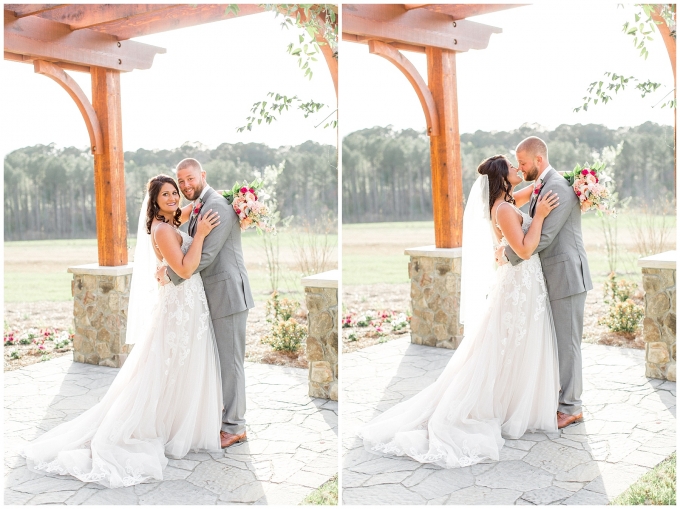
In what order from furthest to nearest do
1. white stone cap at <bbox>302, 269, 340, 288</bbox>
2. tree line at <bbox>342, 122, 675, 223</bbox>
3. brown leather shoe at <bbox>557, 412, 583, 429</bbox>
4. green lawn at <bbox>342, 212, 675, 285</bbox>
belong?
green lawn at <bbox>342, 212, 675, 285</bbox> < tree line at <bbox>342, 122, 675, 223</bbox> < white stone cap at <bbox>302, 269, 340, 288</bbox> < brown leather shoe at <bbox>557, 412, 583, 429</bbox>

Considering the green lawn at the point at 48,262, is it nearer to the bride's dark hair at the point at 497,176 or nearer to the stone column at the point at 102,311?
the stone column at the point at 102,311

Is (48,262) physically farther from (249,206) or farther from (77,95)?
(249,206)

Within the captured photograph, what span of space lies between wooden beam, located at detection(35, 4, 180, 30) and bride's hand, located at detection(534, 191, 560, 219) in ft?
10.8

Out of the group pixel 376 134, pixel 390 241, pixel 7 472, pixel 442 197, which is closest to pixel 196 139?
pixel 376 134

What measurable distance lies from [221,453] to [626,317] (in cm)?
429

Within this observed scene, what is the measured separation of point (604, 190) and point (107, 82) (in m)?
4.49

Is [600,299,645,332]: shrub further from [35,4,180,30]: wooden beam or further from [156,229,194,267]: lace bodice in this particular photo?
[35,4,180,30]: wooden beam

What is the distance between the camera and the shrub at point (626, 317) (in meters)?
6.04

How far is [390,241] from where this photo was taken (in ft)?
39.7

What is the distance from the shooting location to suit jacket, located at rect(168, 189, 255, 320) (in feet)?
12.0

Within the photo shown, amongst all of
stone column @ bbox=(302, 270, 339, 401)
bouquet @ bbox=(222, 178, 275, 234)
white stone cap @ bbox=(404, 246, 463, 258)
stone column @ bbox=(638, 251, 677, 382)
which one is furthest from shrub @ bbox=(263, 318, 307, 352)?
stone column @ bbox=(638, 251, 677, 382)

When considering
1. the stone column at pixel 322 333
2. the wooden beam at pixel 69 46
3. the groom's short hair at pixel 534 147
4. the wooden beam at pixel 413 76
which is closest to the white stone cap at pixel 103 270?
the wooden beam at pixel 69 46

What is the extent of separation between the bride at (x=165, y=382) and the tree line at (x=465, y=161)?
295 inches

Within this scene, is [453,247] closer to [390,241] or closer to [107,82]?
[107,82]
